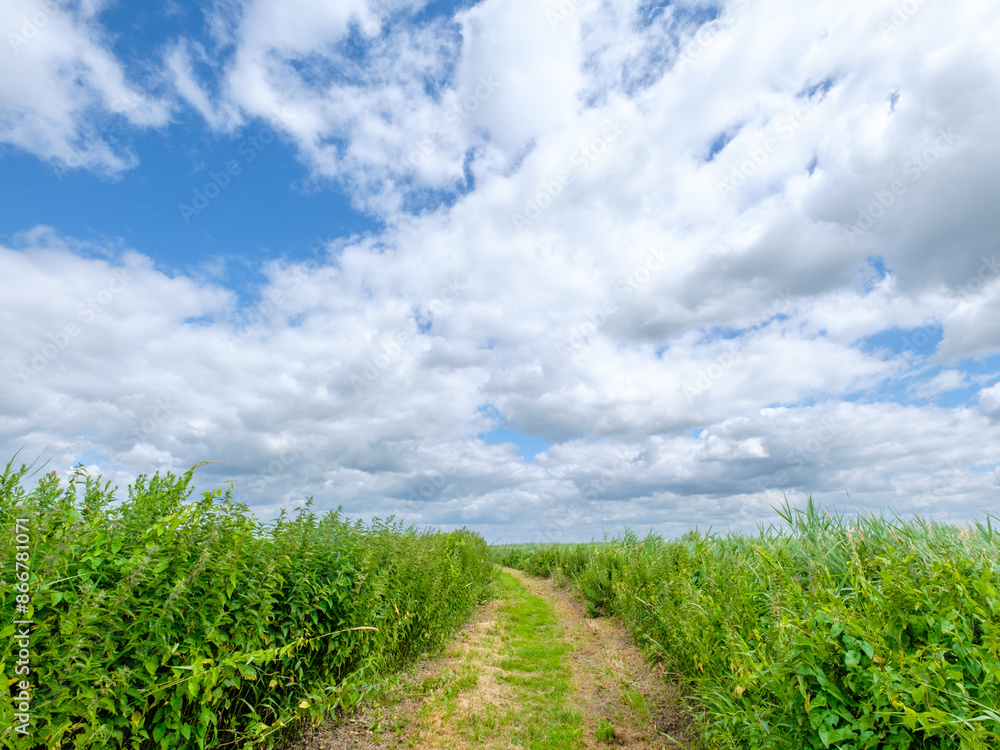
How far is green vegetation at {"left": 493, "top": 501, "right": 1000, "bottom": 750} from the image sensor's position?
2.91m

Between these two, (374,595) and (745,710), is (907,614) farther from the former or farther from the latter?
(374,595)

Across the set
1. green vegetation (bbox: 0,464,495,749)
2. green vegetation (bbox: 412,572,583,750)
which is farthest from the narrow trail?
green vegetation (bbox: 0,464,495,749)

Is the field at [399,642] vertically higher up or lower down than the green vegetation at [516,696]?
higher up

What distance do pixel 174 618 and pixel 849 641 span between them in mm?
4595

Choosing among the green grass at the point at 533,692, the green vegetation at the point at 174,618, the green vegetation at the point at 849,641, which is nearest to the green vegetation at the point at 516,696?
the green grass at the point at 533,692

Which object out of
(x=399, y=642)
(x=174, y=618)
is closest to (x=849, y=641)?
(x=174, y=618)

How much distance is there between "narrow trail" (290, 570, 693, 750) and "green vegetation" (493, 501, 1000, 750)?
687 millimetres

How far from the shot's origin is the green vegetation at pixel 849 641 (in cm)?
291

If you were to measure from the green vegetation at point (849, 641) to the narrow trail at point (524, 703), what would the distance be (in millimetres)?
687

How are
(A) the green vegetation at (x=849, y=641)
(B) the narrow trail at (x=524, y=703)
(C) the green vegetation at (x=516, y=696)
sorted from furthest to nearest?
(C) the green vegetation at (x=516, y=696) → (B) the narrow trail at (x=524, y=703) → (A) the green vegetation at (x=849, y=641)

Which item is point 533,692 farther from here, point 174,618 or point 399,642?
point 174,618

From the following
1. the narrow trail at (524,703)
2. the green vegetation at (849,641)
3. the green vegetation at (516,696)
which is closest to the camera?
the green vegetation at (849,641)

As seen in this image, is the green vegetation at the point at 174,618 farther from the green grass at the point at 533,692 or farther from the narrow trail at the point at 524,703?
A: the green grass at the point at 533,692

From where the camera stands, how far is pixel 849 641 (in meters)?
3.18
